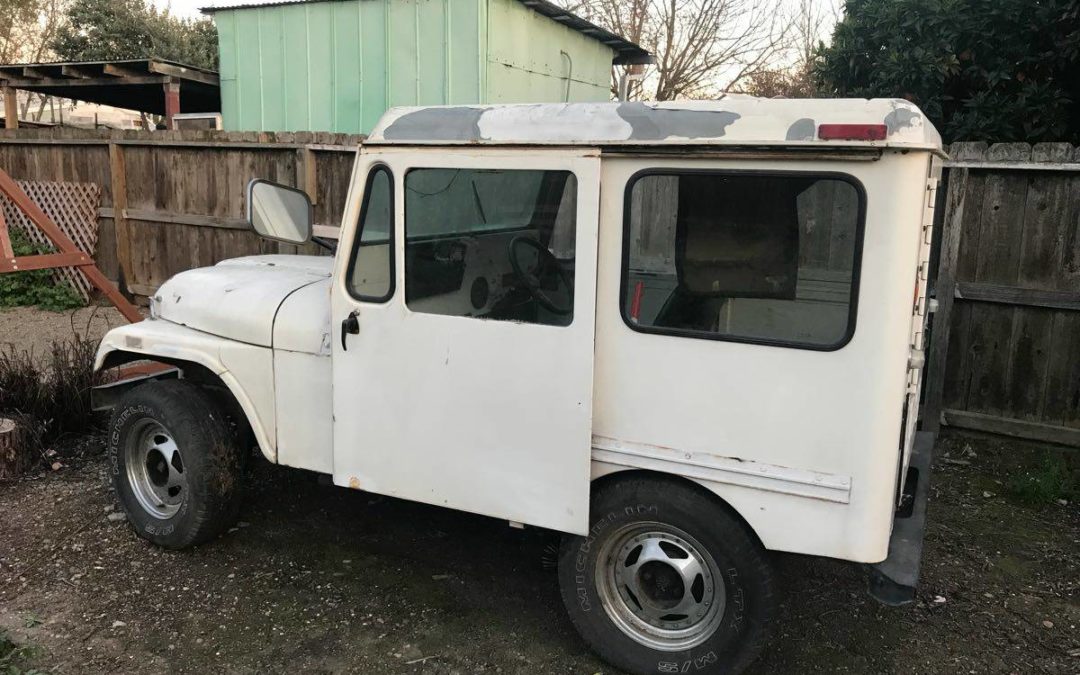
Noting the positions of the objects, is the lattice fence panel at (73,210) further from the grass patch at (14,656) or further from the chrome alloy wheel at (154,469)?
the grass patch at (14,656)

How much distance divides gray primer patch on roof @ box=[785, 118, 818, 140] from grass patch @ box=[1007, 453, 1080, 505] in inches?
148

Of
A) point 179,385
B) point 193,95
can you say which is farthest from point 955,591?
point 193,95

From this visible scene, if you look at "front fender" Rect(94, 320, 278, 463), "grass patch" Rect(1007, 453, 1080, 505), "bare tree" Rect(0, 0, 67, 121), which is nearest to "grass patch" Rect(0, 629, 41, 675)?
"front fender" Rect(94, 320, 278, 463)

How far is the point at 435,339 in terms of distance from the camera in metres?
3.45

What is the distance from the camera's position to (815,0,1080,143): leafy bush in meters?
6.80

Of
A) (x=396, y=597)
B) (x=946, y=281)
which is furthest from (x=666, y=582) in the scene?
(x=946, y=281)

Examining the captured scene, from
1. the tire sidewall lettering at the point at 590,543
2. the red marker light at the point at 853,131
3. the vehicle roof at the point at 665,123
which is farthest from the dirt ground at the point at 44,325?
the red marker light at the point at 853,131

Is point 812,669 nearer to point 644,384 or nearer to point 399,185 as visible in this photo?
point 644,384

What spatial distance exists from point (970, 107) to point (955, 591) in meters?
4.62

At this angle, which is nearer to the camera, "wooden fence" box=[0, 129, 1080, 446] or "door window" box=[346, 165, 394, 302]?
"door window" box=[346, 165, 394, 302]

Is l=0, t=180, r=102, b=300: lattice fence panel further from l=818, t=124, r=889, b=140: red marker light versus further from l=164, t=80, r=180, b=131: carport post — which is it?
l=818, t=124, r=889, b=140: red marker light

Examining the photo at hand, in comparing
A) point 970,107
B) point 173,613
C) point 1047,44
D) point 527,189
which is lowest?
point 173,613

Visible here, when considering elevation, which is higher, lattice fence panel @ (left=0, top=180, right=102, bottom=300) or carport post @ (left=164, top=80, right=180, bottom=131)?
carport post @ (left=164, top=80, right=180, bottom=131)

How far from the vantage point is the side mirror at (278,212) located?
389 cm
